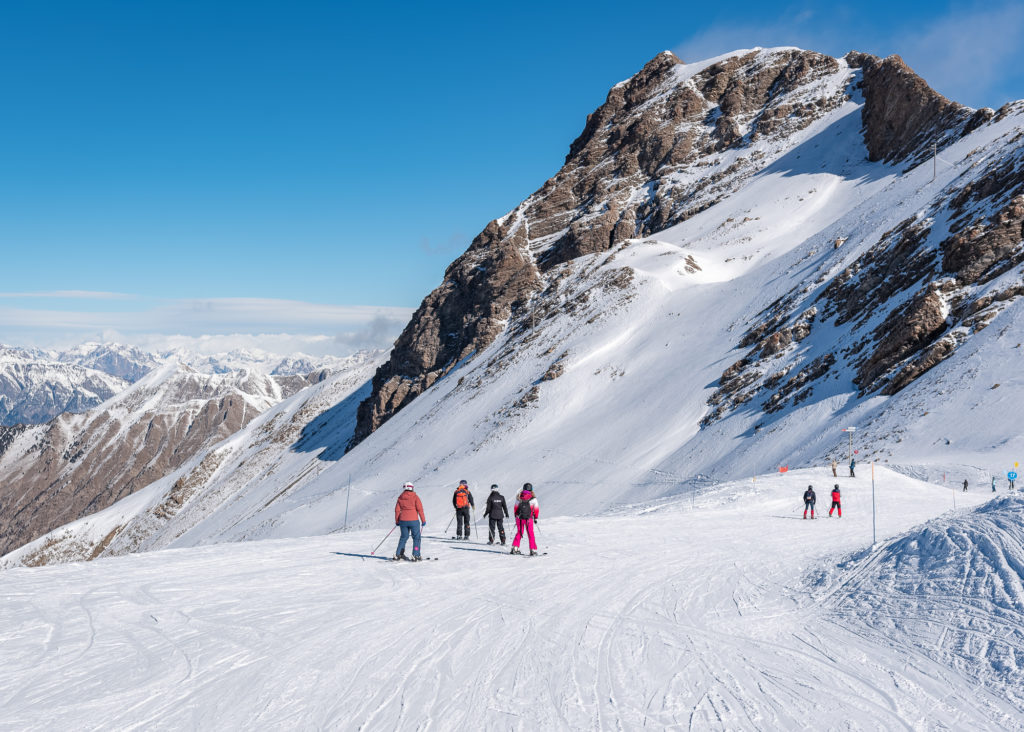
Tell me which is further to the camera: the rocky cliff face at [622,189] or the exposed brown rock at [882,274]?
the rocky cliff face at [622,189]

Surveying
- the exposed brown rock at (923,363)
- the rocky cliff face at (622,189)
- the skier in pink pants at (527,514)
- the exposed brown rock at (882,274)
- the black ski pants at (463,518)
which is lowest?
the black ski pants at (463,518)

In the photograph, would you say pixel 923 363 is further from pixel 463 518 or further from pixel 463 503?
pixel 463 503

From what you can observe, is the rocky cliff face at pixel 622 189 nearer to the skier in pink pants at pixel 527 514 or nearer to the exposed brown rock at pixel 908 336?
the exposed brown rock at pixel 908 336

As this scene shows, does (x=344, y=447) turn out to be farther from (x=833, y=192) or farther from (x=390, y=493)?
(x=833, y=192)

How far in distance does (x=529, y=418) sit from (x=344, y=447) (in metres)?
60.5

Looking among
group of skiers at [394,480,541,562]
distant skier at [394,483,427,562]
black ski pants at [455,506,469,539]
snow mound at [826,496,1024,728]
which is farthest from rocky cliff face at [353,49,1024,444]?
distant skier at [394,483,427,562]

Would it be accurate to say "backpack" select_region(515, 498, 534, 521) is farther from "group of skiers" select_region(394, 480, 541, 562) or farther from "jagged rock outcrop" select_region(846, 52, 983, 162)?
"jagged rock outcrop" select_region(846, 52, 983, 162)

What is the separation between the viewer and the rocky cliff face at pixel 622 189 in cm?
10075

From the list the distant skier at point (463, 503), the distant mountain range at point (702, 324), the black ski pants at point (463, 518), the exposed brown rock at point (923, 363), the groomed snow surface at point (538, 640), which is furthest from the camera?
the distant mountain range at point (702, 324)

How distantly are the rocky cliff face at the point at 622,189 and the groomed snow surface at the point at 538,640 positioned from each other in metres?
79.5

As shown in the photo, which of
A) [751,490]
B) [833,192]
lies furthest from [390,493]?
[833,192]

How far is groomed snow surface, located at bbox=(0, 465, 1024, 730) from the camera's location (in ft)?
21.6

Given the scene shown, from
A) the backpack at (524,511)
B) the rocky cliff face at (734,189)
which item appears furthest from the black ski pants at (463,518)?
the rocky cliff face at (734,189)

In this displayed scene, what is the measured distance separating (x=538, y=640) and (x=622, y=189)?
368ft
